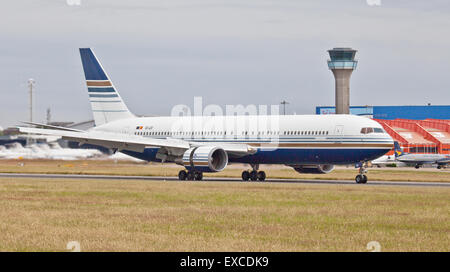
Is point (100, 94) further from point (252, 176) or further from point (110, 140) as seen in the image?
point (252, 176)

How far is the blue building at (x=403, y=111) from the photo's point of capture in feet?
501

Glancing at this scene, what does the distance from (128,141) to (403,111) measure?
377ft

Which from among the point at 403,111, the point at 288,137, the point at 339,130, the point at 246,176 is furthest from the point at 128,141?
the point at 403,111

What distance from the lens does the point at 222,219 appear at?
23.6 meters

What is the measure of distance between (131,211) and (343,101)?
118722 mm

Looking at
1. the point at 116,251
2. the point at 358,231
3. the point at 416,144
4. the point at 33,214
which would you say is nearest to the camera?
the point at 116,251

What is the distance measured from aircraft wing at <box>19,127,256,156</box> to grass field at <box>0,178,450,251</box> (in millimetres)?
11020

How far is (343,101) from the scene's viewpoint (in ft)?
465

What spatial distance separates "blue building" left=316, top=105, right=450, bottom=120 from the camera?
15262 cm

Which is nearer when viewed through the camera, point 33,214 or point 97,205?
point 33,214

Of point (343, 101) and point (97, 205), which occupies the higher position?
point (343, 101)
